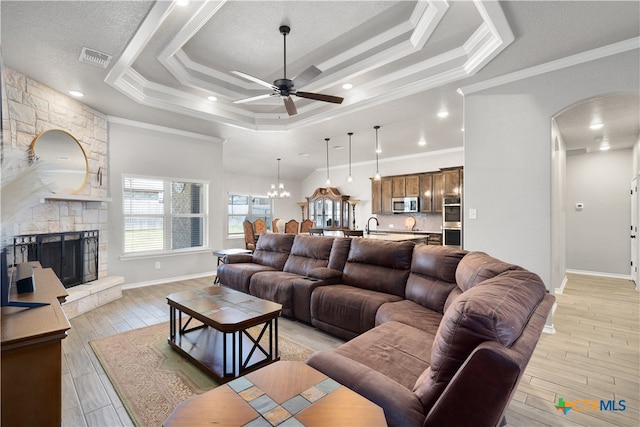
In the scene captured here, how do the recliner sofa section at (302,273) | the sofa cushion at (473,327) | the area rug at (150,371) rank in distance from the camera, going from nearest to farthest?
the sofa cushion at (473,327)
the area rug at (150,371)
the recliner sofa section at (302,273)

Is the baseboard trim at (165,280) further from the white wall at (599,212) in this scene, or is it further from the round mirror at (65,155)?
the white wall at (599,212)

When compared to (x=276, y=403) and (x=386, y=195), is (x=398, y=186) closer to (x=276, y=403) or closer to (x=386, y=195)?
(x=386, y=195)

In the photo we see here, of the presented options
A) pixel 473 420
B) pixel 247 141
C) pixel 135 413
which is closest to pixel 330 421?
pixel 473 420

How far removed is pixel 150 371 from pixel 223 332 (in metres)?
0.79

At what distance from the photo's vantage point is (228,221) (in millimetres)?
8930

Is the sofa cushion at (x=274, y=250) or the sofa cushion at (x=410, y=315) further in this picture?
the sofa cushion at (x=274, y=250)

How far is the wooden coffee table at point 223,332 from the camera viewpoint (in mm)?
2223

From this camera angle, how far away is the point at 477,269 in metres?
2.00

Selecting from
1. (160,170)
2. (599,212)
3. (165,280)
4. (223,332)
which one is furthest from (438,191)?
(223,332)

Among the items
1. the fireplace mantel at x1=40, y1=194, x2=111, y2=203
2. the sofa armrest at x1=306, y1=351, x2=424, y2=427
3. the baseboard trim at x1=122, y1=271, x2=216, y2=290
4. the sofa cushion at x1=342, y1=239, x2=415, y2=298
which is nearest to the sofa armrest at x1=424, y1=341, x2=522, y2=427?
the sofa armrest at x1=306, y1=351, x2=424, y2=427

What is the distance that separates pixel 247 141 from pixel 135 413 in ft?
17.0

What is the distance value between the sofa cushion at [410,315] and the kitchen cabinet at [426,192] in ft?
16.7

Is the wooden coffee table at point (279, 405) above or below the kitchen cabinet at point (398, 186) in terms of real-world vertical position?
below

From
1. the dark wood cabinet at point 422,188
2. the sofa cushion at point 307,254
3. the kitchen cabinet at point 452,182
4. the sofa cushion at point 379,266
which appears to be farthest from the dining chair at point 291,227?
the sofa cushion at point 379,266
